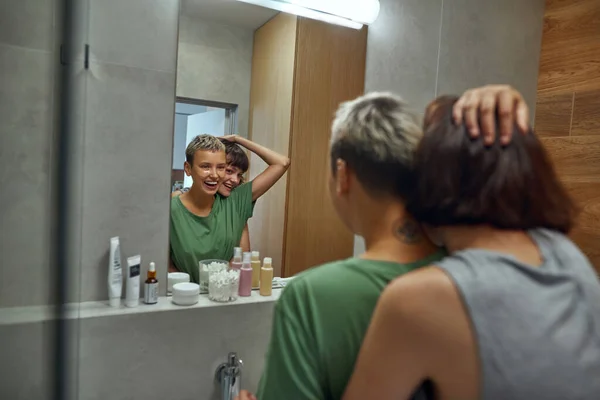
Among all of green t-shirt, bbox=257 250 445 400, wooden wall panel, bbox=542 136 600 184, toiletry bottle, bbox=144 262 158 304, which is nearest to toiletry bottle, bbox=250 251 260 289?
toiletry bottle, bbox=144 262 158 304

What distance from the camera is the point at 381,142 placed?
2.01 ft

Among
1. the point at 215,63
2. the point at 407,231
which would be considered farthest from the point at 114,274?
the point at 407,231

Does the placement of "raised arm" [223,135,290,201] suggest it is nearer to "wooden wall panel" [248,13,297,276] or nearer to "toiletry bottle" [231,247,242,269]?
"wooden wall panel" [248,13,297,276]

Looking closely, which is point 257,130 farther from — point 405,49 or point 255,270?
point 405,49

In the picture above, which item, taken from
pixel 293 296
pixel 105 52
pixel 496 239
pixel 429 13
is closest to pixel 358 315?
pixel 293 296

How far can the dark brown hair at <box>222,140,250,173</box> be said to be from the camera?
1309mm

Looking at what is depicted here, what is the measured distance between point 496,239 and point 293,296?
0.91 feet

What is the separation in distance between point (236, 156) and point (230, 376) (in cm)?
62

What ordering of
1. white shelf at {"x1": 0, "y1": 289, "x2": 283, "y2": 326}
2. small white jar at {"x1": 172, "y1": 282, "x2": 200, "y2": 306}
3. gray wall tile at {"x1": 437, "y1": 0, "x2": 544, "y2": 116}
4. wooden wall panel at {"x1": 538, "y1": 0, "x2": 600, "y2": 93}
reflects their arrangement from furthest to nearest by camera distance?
wooden wall panel at {"x1": 538, "y1": 0, "x2": 600, "y2": 93}
gray wall tile at {"x1": 437, "y1": 0, "x2": 544, "y2": 116}
small white jar at {"x1": 172, "y1": 282, "x2": 200, "y2": 306}
white shelf at {"x1": 0, "y1": 289, "x2": 283, "y2": 326}

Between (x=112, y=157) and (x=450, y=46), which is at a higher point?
(x=450, y=46)

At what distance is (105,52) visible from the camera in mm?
1044

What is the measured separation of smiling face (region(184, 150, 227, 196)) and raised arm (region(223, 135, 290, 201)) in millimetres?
105

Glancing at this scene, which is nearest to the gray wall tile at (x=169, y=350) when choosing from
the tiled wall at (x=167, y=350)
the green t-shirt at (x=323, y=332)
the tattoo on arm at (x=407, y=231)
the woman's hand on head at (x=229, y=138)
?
the tiled wall at (x=167, y=350)

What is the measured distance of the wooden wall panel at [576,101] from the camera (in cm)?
170
